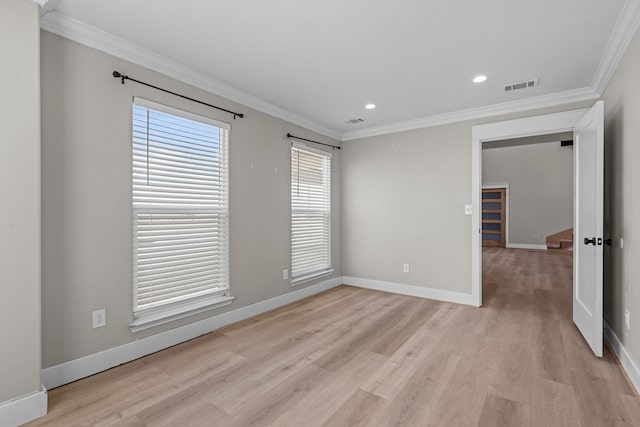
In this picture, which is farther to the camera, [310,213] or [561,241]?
[561,241]

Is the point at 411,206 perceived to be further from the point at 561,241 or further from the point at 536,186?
the point at 536,186

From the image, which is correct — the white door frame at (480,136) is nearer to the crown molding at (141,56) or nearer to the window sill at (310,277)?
the window sill at (310,277)

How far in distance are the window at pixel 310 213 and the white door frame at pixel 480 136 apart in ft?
6.65

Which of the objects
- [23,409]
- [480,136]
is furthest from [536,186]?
[23,409]

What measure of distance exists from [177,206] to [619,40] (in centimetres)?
372

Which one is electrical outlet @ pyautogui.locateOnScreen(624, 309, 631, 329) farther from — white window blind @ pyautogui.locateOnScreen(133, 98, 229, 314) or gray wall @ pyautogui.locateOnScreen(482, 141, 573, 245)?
gray wall @ pyautogui.locateOnScreen(482, 141, 573, 245)

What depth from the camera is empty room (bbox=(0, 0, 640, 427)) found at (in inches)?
72.5

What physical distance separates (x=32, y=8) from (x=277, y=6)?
1439 millimetres

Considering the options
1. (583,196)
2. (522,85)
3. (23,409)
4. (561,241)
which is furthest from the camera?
(561,241)

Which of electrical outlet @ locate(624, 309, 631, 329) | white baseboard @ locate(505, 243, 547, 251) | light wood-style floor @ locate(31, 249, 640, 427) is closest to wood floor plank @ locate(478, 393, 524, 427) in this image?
light wood-style floor @ locate(31, 249, 640, 427)

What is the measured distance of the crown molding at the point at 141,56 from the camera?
6.92 feet

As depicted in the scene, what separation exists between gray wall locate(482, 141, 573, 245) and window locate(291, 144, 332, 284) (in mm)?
7473

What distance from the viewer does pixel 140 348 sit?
99.4 inches

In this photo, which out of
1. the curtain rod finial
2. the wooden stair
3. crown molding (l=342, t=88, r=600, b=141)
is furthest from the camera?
the wooden stair
